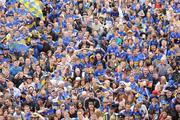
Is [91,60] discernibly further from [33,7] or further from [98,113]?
[33,7]

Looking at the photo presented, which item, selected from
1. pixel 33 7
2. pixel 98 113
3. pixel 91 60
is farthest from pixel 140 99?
pixel 33 7

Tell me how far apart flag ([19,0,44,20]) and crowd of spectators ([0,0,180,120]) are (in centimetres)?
19

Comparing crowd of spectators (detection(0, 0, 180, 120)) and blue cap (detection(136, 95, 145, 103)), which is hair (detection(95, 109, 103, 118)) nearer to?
crowd of spectators (detection(0, 0, 180, 120))

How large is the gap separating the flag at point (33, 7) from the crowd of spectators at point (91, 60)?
0.19 meters

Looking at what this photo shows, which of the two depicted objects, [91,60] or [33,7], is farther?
[33,7]

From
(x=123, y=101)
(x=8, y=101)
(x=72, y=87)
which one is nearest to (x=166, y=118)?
(x=123, y=101)

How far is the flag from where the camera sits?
2217 centimetres

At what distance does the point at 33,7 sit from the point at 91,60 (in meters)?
4.03

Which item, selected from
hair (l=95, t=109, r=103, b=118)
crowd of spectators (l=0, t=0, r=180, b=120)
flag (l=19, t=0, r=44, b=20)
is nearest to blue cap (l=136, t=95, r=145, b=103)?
crowd of spectators (l=0, t=0, r=180, b=120)

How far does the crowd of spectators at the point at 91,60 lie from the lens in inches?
679

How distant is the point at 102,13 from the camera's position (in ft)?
74.0

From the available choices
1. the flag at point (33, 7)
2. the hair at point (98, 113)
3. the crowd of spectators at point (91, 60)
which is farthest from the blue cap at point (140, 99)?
the flag at point (33, 7)

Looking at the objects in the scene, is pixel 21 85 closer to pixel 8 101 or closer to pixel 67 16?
pixel 8 101

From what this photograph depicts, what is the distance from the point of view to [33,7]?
2247 centimetres
